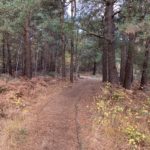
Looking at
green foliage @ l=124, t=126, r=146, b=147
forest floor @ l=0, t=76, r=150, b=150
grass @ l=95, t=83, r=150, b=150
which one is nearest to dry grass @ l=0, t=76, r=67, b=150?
forest floor @ l=0, t=76, r=150, b=150

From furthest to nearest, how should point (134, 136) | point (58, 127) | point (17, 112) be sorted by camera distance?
1. point (17, 112)
2. point (58, 127)
3. point (134, 136)

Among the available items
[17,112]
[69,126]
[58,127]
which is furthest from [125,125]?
[17,112]

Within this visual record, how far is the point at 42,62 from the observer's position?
5416cm

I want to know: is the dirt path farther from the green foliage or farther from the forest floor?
the green foliage

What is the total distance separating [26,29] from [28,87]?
9.44m

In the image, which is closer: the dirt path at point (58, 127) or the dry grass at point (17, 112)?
the dirt path at point (58, 127)

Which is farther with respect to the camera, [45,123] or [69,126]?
[45,123]

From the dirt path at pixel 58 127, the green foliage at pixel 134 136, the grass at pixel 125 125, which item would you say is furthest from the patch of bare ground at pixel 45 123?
the green foliage at pixel 134 136

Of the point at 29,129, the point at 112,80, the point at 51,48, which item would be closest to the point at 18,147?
the point at 29,129

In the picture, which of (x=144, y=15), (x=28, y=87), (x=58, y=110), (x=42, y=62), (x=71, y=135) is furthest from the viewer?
(x=42, y=62)

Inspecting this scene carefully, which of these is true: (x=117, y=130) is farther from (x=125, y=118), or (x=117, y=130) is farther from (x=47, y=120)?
(x=47, y=120)

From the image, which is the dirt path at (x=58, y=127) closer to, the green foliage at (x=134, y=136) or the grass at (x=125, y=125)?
the grass at (x=125, y=125)

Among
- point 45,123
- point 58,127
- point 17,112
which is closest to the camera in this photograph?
point 58,127

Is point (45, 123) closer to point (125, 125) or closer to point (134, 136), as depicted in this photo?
point (125, 125)
